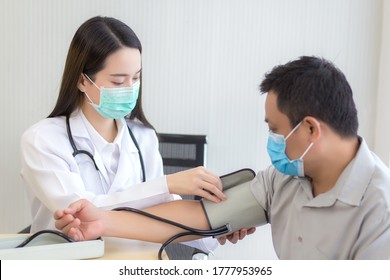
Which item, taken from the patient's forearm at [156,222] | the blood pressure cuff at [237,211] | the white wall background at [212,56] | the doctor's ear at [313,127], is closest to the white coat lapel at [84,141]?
the patient's forearm at [156,222]

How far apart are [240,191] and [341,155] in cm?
31

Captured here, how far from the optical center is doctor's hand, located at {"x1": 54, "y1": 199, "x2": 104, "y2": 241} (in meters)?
1.24

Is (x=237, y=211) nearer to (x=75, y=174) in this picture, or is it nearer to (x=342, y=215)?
(x=342, y=215)

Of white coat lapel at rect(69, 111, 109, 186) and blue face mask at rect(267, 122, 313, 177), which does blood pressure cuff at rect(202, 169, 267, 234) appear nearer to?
blue face mask at rect(267, 122, 313, 177)

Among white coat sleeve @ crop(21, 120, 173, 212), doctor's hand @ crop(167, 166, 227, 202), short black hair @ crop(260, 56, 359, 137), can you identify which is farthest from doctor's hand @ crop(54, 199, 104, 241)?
short black hair @ crop(260, 56, 359, 137)

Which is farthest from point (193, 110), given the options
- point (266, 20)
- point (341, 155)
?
point (341, 155)

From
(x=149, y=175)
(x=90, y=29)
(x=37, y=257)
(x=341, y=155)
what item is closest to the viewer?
(x=37, y=257)

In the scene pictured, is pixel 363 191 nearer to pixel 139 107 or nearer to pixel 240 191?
pixel 240 191

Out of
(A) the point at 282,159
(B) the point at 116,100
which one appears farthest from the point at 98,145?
(A) the point at 282,159

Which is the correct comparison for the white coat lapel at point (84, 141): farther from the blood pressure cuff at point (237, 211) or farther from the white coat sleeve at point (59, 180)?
the blood pressure cuff at point (237, 211)

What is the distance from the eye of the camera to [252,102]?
2670mm

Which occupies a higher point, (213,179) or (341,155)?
(341,155)

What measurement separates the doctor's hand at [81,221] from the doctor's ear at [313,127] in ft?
1.83

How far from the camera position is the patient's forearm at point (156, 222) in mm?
1335
